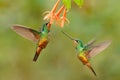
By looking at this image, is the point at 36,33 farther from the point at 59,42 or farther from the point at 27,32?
the point at 59,42

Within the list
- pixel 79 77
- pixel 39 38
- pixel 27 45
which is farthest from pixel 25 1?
pixel 39 38

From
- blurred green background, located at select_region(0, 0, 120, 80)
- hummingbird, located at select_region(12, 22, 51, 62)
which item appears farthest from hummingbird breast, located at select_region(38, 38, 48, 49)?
blurred green background, located at select_region(0, 0, 120, 80)

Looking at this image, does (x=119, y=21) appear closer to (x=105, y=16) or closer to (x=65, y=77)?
(x=105, y=16)

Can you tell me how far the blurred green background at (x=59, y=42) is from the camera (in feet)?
13.5

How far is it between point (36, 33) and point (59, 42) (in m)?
2.66

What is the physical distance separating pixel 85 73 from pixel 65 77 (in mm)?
293

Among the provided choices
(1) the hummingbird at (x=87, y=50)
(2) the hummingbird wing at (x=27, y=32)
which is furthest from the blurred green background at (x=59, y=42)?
(2) the hummingbird wing at (x=27, y=32)

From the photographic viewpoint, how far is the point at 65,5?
6.26ft

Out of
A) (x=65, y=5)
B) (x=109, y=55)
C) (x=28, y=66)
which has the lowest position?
(x=28, y=66)

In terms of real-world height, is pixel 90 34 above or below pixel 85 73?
above

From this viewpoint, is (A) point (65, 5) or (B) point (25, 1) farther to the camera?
(B) point (25, 1)

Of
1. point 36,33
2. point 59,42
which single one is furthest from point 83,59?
point 59,42

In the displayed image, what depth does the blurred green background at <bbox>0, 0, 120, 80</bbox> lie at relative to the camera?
4121 millimetres

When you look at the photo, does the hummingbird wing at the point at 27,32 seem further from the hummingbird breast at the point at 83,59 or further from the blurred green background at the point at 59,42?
the blurred green background at the point at 59,42
